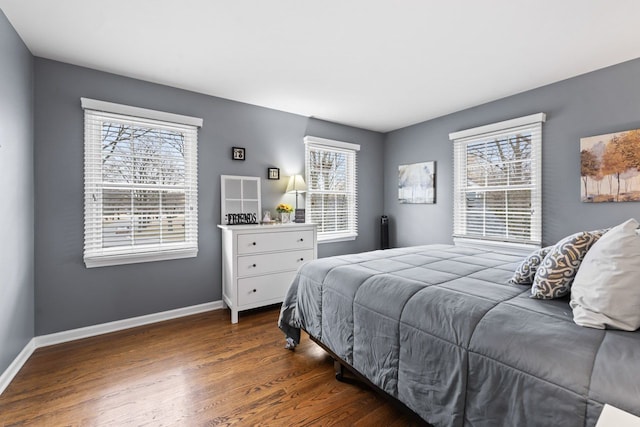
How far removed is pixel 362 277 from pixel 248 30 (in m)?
1.92

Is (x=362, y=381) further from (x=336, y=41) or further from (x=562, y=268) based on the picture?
(x=336, y=41)

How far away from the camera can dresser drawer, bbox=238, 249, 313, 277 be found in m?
3.04

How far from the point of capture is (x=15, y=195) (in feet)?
6.89

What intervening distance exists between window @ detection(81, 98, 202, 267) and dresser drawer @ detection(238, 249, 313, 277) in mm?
620

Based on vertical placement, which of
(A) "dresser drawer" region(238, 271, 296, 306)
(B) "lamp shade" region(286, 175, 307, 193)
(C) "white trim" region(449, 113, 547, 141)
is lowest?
(A) "dresser drawer" region(238, 271, 296, 306)

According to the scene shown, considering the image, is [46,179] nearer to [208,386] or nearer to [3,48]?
[3,48]

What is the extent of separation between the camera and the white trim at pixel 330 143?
4.03 meters

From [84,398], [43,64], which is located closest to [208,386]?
[84,398]

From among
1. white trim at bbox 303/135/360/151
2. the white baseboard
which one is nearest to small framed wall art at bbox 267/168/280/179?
white trim at bbox 303/135/360/151

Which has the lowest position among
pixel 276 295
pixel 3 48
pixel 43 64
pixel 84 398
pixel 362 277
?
pixel 84 398

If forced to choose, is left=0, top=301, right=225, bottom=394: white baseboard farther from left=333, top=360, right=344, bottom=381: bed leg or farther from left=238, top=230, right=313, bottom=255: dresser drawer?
left=333, top=360, right=344, bottom=381: bed leg

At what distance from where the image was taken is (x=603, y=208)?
2.70 meters

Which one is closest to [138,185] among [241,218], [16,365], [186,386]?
[241,218]

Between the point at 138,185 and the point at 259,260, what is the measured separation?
1414 millimetres
